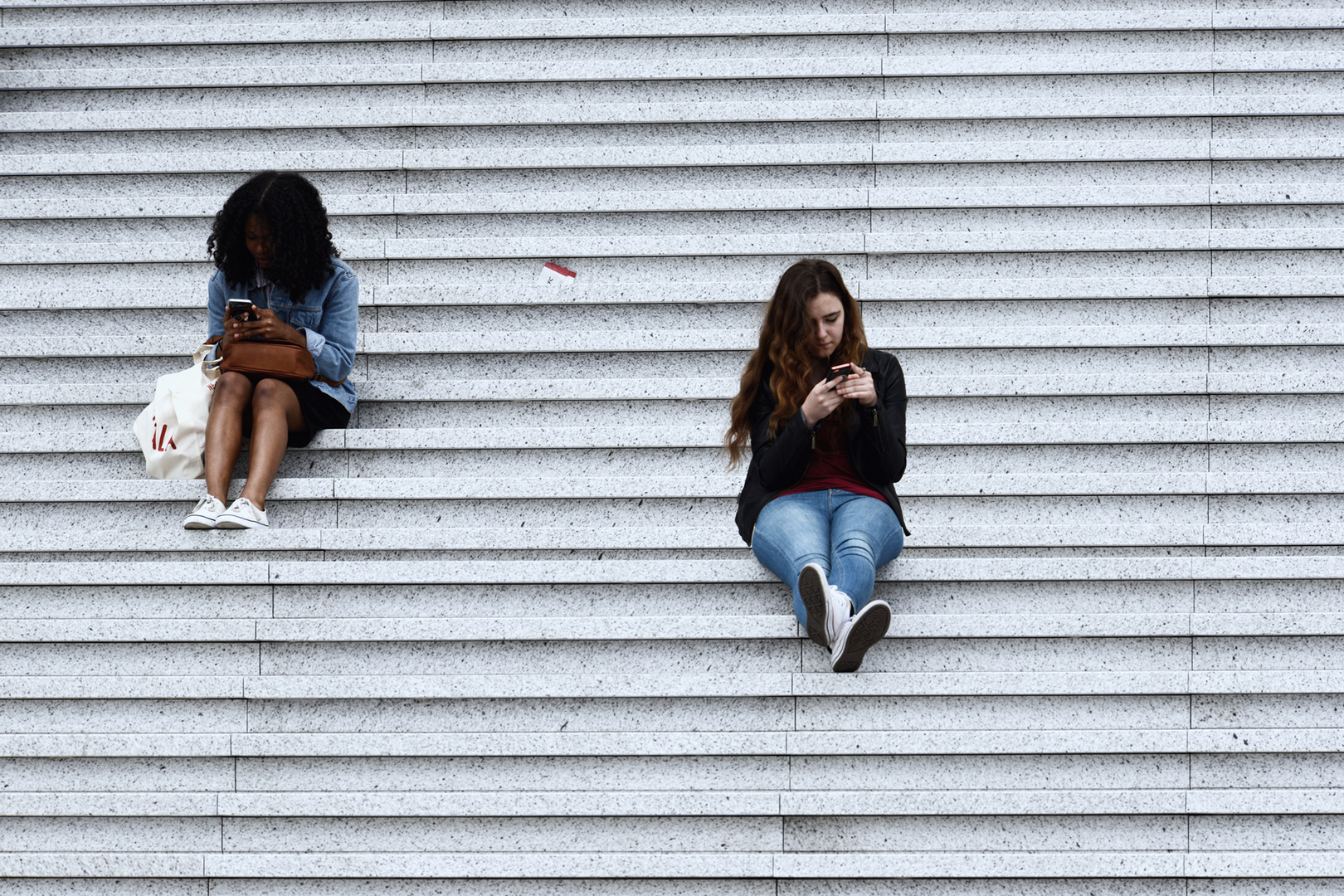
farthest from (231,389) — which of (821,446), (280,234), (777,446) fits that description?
(821,446)

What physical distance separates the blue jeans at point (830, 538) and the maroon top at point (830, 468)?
0.07 feet

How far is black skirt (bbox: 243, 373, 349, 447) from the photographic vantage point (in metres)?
3.72

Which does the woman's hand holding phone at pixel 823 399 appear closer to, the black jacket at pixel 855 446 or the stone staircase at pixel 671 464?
the black jacket at pixel 855 446

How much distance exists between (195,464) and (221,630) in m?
0.67

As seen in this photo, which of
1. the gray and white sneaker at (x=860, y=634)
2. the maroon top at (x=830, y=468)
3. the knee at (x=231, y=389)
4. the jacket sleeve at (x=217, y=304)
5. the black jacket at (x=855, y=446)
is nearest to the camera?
the gray and white sneaker at (x=860, y=634)

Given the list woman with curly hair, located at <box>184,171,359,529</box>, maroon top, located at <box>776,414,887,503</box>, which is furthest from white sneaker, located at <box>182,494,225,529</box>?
maroon top, located at <box>776,414,887,503</box>

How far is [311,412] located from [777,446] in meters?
1.80

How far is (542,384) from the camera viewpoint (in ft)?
13.4

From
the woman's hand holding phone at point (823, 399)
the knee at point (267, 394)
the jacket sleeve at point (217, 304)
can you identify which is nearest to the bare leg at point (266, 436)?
the knee at point (267, 394)

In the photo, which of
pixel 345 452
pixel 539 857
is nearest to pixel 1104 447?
pixel 539 857

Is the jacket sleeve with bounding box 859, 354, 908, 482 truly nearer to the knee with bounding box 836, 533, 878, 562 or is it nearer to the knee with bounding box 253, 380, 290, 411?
the knee with bounding box 836, 533, 878, 562

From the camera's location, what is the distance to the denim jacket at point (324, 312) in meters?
3.81

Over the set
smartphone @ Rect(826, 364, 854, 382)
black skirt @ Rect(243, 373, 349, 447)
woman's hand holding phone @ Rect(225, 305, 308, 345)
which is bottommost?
black skirt @ Rect(243, 373, 349, 447)

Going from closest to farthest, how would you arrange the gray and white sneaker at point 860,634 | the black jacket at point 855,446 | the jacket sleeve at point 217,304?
the gray and white sneaker at point 860,634 < the black jacket at point 855,446 < the jacket sleeve at point 217,304
